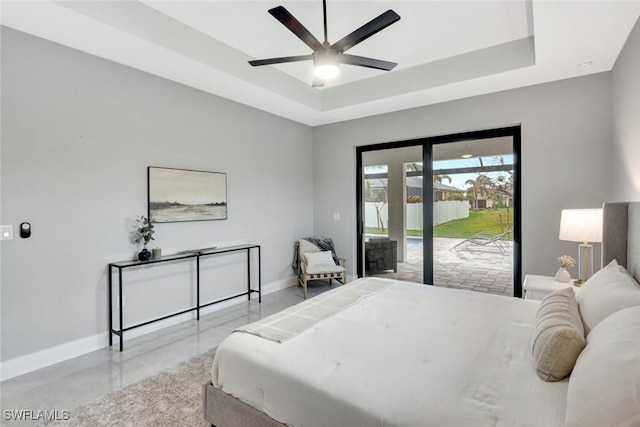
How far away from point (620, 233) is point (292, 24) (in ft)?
9.19

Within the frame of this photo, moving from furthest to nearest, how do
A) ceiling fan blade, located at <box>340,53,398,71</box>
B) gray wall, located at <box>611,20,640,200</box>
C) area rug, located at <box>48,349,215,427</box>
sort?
ceiling fan blade, located at <box>340,53,398,71</box>
gray wall, located at <box>611,20,640,200</box>
area rug, located at <box>48,349,215,427</box>

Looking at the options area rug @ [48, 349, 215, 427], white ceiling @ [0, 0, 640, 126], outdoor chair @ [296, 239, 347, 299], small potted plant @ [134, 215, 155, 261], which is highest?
white ceiling @ [0, 0, 640, 126]

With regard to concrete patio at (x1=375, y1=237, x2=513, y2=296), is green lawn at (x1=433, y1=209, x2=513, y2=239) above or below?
above

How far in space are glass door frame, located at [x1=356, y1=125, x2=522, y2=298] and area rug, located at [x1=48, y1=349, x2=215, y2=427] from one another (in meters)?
3.25

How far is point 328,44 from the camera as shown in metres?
2.44

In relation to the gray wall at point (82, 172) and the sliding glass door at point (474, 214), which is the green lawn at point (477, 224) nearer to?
the sliding glass door at point (474, 214)

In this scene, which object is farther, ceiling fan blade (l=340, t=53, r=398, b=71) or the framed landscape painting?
the framed landscape painting

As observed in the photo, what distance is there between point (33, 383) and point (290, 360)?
2.29 metres

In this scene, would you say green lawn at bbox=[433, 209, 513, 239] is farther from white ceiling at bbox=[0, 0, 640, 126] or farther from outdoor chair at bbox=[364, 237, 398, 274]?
white ceiling at bbox=[0, 0, 640, 126]

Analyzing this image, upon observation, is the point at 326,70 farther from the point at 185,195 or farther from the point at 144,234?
the point at 144,234

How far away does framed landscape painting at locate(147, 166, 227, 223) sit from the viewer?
346cm

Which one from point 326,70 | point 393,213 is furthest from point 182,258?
point 393,213

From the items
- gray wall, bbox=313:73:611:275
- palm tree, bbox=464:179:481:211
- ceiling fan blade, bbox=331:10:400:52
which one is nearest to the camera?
ceiling fan blade, bbox=331:10:400:52
